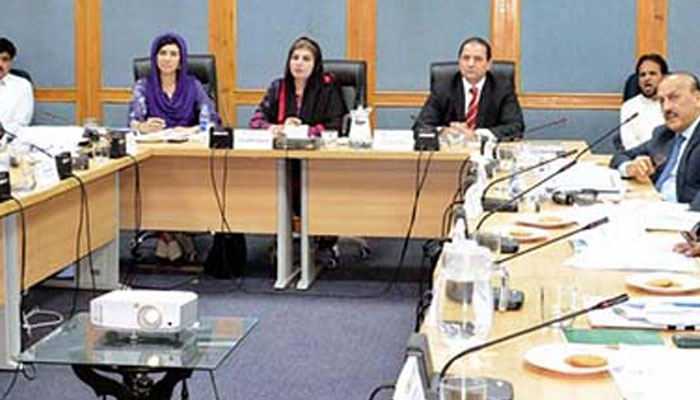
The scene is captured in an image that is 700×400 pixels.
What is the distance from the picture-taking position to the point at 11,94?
686 centimetres

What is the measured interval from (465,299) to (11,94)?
5407mm

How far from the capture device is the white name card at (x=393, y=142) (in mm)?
4957

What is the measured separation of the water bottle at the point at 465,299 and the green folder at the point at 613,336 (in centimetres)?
16

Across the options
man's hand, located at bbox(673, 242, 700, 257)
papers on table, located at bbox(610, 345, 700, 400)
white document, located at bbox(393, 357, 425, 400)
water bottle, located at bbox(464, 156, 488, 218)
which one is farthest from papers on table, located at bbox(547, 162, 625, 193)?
white document, located at bbox(393, 357, 425, 400)

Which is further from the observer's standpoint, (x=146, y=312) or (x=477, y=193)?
(x=477, y=193)

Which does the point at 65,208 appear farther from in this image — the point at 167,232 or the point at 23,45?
the point at 23,45

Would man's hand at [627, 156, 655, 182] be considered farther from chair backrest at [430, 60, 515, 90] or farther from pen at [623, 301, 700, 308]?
pen at [623, 301, 700, 308]

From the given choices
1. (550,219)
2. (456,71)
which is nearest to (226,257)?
(456,71)

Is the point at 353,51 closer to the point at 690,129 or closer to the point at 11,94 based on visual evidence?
the point at 11,94

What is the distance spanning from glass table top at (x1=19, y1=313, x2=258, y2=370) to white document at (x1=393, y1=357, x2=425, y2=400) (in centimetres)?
97

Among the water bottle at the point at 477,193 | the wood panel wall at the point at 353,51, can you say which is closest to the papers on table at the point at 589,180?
the water bottle at the point at 477,193

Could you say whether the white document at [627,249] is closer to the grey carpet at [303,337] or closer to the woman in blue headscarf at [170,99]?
the grey carpet at [303,337]

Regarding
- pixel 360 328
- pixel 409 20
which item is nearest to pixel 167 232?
pixel 360 328

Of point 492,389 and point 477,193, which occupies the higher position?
point 477,193
